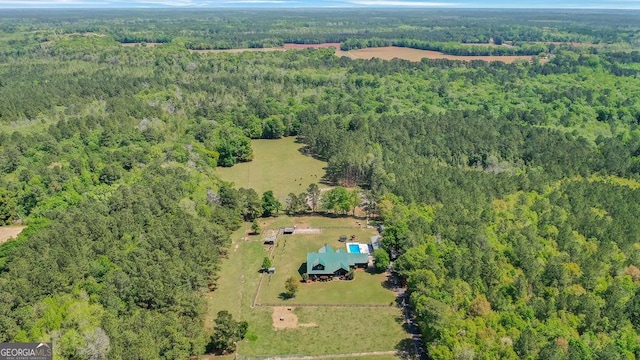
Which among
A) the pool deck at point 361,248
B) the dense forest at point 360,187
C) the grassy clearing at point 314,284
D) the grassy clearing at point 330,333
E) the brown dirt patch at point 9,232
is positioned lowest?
the grassy clearing at point 330,333

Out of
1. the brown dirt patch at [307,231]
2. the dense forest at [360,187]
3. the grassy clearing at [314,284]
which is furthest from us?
the brown dirt patch at [307,231]

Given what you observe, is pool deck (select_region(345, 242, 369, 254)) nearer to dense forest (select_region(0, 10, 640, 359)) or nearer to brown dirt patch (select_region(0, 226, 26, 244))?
dense forest (select_region(0, 10, 640, 359))

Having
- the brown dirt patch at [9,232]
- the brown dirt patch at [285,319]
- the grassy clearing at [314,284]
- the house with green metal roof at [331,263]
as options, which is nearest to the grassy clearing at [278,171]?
the grassy clearing at [314,284]

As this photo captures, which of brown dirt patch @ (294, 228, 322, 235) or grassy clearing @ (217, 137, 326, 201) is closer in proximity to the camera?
brown dirt patch @ (294, 228, 322, 235)

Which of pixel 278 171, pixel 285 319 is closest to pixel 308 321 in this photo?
pixel 285 319

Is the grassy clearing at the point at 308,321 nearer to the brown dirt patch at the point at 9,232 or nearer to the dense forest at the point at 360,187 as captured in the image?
the dense forest at the point at 360,187

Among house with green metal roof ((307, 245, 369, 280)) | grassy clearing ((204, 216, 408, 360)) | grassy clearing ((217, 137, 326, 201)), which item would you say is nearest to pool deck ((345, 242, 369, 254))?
house with green metal roof ((307, 245, 369, 280))

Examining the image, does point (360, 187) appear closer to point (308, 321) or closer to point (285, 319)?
point (308, 321)
